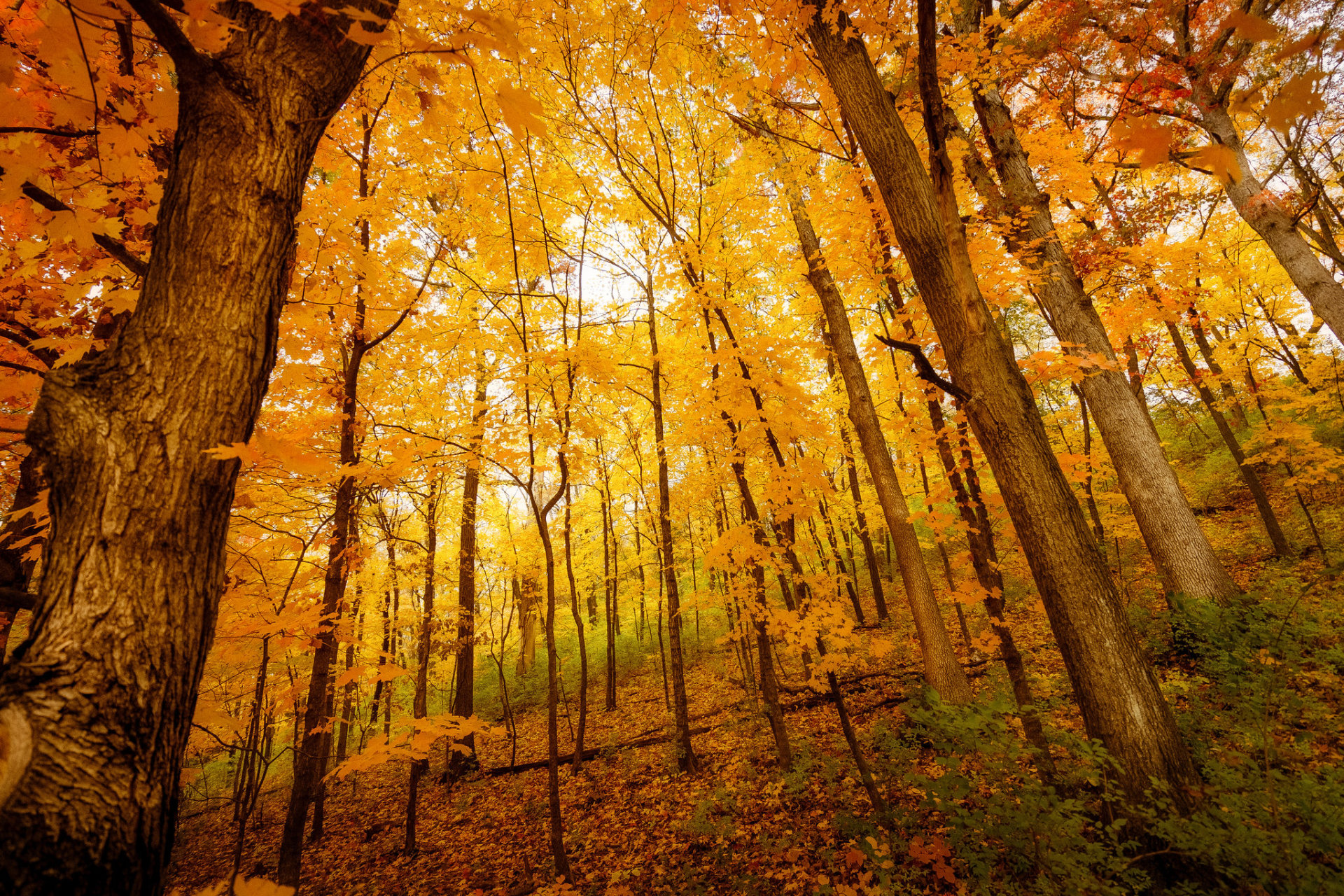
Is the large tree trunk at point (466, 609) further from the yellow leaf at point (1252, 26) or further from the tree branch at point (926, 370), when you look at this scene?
the yellow leaf at point (1252, 26)

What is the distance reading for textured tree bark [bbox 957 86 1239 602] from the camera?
6383 millimetres

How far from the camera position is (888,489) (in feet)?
21.5

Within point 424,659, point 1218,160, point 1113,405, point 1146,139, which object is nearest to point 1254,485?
point 1113,405

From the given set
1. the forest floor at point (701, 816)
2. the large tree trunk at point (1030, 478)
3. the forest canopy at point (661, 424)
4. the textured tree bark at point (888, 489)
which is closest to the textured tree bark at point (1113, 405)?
the forest canopy at point (661, 424)

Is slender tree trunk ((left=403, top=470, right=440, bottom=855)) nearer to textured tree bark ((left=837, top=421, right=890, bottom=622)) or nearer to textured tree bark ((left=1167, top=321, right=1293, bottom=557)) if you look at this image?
textured tree bark ((left=837, top=421, right=890, bottom=622))

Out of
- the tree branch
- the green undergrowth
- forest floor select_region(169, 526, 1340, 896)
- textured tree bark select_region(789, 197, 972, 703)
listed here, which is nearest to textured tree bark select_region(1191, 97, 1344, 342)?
the green undergrowth

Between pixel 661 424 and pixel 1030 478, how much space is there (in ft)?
17.4

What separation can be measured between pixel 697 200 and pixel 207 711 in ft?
23.1

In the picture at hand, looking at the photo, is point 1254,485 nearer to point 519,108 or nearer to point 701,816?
point 701,816

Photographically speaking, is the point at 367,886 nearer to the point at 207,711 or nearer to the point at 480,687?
the point at 207,711

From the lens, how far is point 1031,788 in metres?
2.91

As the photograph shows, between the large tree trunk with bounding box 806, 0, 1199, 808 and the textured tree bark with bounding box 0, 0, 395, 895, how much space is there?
2760mm

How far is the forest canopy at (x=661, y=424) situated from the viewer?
122 centimetres

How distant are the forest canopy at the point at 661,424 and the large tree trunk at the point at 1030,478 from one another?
24 mm
